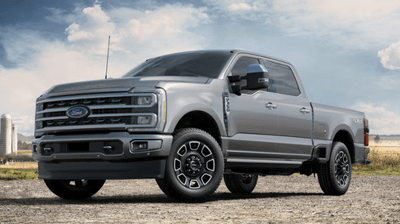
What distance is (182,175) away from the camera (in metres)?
6.24

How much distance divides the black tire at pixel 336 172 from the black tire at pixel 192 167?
10.6 feet

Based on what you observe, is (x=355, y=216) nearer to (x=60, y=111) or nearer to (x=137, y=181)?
(x=60, y=111)

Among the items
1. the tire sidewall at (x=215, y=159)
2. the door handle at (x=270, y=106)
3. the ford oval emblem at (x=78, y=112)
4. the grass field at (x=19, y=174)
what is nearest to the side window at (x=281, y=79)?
the door handle at (x=270, y=106)

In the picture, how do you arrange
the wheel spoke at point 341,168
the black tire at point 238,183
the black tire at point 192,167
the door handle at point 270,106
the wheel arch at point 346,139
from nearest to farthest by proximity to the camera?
the black tire at point 192,167
the door handle at point 270,106
the wheel spoke at point 341,168
the black tire at point 238,183
the wheel arch at point 346,139

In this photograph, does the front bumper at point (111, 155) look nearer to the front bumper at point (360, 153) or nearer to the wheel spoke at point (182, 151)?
the wheel spoke at point (182, 151)

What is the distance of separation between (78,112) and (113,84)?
0.57 metres

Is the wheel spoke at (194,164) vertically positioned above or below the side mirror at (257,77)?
below

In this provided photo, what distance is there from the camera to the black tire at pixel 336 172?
29.6ft

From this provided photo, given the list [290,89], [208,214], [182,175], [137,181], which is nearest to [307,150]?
[290,89]

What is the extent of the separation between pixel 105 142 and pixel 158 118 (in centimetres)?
72

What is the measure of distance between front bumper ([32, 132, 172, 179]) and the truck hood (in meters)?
0.57

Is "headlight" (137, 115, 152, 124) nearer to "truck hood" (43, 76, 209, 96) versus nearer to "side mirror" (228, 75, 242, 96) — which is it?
"truck hood" (43, 76, 209, 96)

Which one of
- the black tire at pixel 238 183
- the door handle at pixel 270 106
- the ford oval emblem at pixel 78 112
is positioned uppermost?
the door handle at pixel 270 106

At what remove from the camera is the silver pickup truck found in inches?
238
